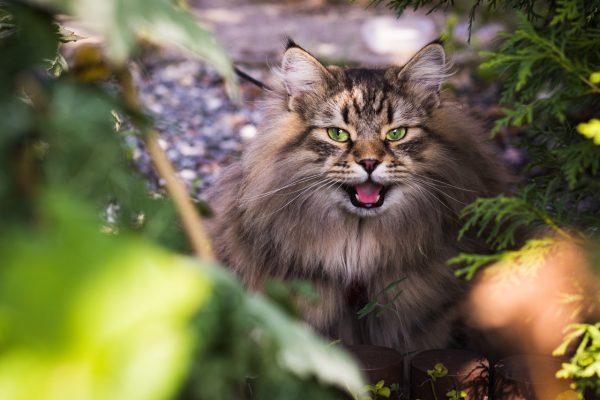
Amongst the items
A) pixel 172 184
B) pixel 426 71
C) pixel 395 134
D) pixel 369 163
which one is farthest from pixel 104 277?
pixel 426 71

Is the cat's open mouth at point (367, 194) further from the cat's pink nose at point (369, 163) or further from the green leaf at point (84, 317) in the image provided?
the green leaf at point (84, 317)

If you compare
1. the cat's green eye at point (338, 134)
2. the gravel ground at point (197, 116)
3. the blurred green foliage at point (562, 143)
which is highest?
the gravel ground at point (197, 116)

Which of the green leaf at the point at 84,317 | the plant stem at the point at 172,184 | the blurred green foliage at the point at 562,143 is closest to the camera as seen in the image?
the green leaf at the point at 84,317

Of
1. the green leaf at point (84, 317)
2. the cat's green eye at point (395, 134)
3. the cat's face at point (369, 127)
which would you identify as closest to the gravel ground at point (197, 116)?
the cat's face at point (369, 127)

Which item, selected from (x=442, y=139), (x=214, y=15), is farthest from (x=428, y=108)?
(x=214, y=15)

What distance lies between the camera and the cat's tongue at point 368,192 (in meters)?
2.43

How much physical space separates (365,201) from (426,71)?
51 cm

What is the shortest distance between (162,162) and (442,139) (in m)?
1.66

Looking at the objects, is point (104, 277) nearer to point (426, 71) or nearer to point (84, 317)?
point (84, 317)

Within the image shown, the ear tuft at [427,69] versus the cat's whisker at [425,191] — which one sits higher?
the ear tuft at [427,69]

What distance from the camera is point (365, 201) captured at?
244 centimetres

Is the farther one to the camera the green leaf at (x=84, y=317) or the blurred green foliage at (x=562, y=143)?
the blurred green foliage at (x=562, y=143)

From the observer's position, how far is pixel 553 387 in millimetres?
1827

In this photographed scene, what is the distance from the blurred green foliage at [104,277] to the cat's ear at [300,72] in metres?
1.32
